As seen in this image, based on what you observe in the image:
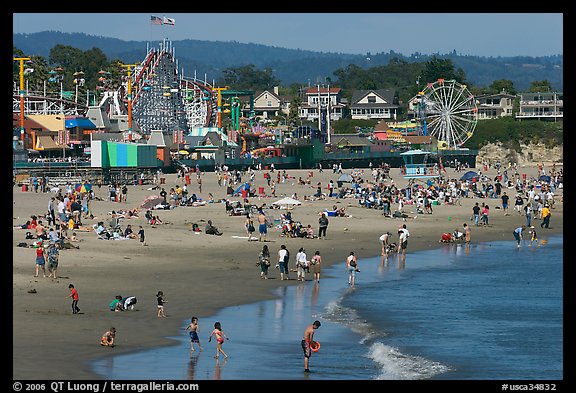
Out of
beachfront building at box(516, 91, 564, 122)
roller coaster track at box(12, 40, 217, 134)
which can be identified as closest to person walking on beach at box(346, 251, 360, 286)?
roller coaster track at box(12, 40, 217, 134)

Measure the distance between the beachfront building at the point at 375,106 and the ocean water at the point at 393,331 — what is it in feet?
387

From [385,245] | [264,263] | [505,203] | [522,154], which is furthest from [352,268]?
[522,154]

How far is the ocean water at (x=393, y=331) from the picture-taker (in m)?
18.0

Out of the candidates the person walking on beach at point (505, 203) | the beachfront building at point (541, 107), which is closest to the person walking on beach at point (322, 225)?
the person walking on beach at point (505, 203)

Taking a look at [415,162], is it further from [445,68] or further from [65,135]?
[445,68]

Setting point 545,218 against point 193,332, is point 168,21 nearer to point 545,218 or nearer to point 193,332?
point 545,218

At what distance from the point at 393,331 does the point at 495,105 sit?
12549cm

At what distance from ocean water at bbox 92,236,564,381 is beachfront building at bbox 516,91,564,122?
105 m

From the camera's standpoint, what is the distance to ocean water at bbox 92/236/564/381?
18.0m

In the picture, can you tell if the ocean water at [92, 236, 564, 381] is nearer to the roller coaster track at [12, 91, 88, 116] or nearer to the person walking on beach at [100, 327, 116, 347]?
the person walking on beach at [100, 327, 116, 347]

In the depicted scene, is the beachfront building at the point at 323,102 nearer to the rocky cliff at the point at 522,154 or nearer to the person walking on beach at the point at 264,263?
the rocky cliff at the point at 522,154

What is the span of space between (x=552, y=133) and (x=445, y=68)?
31.8 meters

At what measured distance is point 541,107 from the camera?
446 ft
